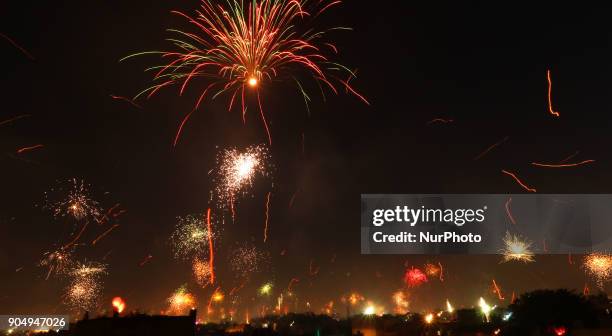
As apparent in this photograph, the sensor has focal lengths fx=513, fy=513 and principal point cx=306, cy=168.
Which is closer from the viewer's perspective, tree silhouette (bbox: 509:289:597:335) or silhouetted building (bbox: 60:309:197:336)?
silhouetted building (bbox: 60:309:197:336)

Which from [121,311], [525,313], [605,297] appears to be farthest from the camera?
[605,297]

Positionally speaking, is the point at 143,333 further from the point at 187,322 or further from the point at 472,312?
the point at 472,312

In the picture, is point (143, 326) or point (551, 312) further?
point (551, 312)

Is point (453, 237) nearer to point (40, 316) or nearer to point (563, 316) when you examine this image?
point (563, 316)

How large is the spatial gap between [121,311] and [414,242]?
59.8ft

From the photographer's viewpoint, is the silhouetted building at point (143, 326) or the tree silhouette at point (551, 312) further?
the tree silhouette at point (551, 312)

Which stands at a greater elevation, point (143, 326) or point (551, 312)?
point (551, 312)

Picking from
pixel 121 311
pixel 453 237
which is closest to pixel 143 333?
pixel 121 311

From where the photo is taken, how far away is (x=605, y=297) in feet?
238

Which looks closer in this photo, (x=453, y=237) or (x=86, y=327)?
(x=86, y=327)

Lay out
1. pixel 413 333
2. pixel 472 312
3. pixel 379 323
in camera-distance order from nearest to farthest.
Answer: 1. pixel 413 333
2. pixel 379 323
3. pixel 472 312

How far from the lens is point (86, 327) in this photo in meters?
28.9

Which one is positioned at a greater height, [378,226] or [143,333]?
[378,226]

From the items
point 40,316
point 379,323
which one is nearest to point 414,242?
point 379,323
